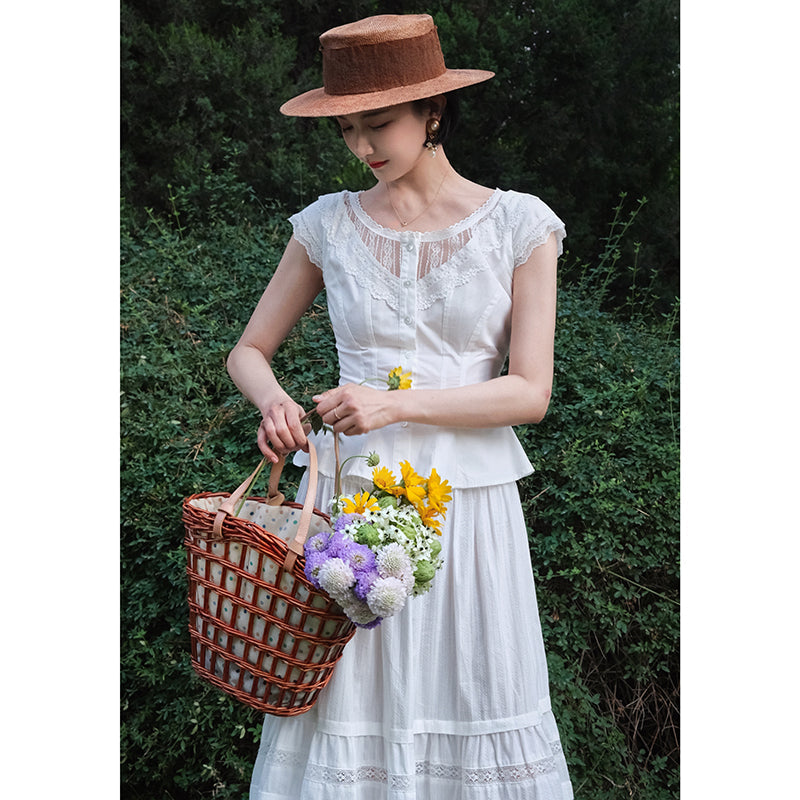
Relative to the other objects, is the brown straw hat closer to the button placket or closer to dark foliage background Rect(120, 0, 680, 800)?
the button placket

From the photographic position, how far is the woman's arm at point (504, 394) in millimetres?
1730

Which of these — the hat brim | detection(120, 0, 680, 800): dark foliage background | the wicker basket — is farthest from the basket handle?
detection(120, 0, 680, 800): dark foliage background

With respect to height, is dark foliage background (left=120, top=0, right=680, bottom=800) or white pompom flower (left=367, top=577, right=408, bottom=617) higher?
white pompom flower (left=367, top=577, right=408, bottom=617)

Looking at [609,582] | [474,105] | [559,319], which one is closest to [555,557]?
[609,582]

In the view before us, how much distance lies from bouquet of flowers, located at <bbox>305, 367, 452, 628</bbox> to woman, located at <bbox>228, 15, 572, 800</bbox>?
141mm

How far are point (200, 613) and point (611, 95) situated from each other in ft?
12.0

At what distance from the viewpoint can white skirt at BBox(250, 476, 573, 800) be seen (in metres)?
1.79

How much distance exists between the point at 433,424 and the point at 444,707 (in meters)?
0.55

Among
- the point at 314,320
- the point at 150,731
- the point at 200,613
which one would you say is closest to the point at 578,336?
the point at 314,320

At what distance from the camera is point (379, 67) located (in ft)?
5.98

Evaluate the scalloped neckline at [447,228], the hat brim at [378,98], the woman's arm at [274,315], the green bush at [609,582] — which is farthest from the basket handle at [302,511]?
the green bush at [609,582]

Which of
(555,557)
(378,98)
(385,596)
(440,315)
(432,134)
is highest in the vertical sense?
(378,98)

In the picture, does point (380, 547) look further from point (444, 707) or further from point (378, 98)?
point (378, 98)

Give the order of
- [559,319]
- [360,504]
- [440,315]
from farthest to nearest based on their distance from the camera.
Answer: [559,319] < [440,315] < [360,504]
